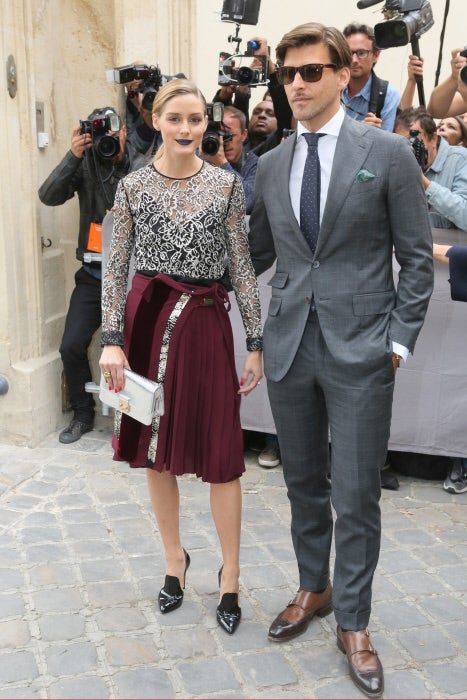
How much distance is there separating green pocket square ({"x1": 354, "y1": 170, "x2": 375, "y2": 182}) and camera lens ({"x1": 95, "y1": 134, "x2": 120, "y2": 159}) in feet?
8.71

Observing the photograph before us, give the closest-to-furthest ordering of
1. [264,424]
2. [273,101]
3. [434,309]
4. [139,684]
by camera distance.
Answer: [139,684], [434,309], [264,424], [273,101]

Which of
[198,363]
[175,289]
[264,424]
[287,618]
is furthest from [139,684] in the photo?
[264,424]

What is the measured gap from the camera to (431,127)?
16.2 feet

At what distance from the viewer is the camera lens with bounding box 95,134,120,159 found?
17.0ft

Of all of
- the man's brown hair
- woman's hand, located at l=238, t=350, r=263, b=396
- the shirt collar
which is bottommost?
woman's hand, located at l=238, t=350, r=263, b=396

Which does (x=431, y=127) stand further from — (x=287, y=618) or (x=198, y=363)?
(x=287, y=618)

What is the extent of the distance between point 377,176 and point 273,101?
3.09 m

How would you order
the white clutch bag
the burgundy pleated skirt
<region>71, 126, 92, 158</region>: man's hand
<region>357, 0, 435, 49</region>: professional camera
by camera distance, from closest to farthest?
the white clutch bag, the burgundy pleated skirt, <region>357, 0, 435, 49</region>: professional camera, <region>71, 126, 92, 158</region>: man's hand

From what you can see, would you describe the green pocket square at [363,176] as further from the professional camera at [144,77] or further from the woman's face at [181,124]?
the professional camera at [144,77]

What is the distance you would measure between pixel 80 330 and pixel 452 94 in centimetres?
297

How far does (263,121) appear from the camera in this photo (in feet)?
20.3

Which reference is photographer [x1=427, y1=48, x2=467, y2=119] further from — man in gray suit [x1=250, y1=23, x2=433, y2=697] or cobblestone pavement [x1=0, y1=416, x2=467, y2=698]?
man in gray suit [x1=250, y1=23, x2=433, y2=697]

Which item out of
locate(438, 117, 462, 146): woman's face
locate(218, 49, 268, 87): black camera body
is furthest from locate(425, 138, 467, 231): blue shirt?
locate(218, 49, 268, 87): black camera body

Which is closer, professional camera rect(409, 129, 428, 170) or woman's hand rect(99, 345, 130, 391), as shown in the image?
woman's hand rect(99, 345, 130, 391)
